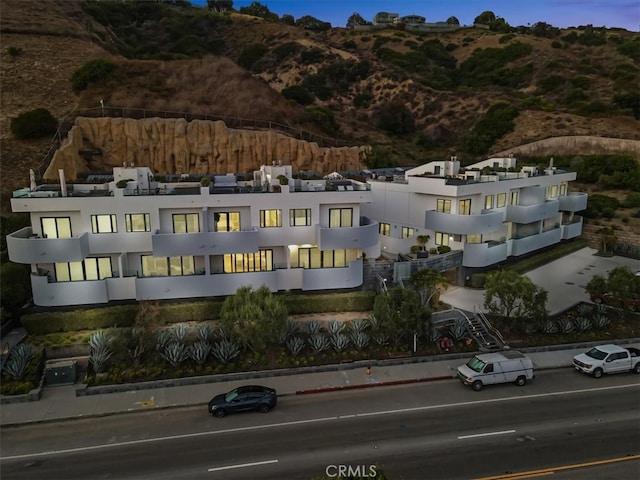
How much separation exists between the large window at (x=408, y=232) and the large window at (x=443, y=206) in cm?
329

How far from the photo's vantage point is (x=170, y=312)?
28703 mm

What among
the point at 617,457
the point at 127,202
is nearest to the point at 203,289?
the point at 127,202

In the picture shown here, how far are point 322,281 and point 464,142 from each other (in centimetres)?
6768

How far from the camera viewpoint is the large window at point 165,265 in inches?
1173

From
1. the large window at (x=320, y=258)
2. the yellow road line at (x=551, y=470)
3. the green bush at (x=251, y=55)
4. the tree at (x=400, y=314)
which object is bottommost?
the yellow road line at (x=551, y=470)

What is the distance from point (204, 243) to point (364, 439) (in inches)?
630

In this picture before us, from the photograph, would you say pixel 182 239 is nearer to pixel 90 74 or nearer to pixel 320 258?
pixel 320 258

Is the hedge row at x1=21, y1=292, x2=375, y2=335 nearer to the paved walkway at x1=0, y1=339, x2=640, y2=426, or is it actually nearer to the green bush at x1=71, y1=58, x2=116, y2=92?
the paved walkway at x1=0, y1=339, x2=640, y2=426

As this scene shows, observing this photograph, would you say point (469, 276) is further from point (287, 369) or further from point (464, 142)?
point (464, 142)

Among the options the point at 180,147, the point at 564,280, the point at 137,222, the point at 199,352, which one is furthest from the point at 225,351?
the point at 180,147

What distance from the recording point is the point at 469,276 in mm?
37344

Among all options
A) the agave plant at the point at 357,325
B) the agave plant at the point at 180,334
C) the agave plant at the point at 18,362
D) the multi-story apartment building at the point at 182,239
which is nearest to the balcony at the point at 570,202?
the multi-story apartment building at the point at 182,239

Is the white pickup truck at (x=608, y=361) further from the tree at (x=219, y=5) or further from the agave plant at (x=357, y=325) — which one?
the tree at (x=219, y=5)

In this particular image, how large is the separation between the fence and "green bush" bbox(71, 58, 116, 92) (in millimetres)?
7734
